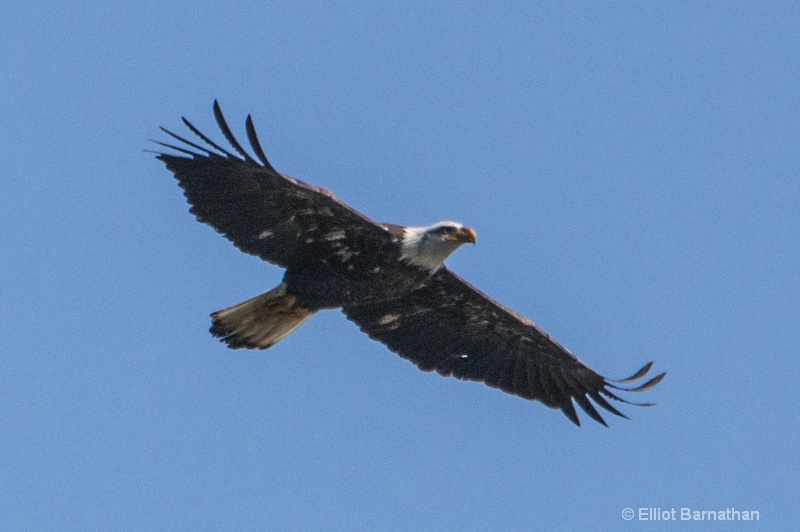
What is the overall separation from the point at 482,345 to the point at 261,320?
8.69 feet

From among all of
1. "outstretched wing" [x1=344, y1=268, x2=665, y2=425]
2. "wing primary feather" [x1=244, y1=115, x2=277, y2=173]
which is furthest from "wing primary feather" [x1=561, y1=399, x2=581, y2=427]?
"wing primary feather" [x1=244, y1=115, x2=277, y2=173]

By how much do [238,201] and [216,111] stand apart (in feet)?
4.83

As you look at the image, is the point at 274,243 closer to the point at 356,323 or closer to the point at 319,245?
the point at 319,245

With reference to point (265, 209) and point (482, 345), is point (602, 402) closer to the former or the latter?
point (482, 345)

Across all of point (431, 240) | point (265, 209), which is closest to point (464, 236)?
point (431, 240)

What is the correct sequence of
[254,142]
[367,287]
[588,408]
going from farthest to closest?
[588,408], [367,287], [254,142]

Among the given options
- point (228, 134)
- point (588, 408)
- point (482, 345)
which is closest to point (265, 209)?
point (228, 134)

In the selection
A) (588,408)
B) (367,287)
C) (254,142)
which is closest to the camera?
(254,142)

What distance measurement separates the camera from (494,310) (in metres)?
16.2

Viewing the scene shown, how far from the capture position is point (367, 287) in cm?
1502

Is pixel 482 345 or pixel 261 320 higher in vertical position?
pixel 482 345

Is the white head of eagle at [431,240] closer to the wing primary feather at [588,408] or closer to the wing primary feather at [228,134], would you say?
the wing primary feather at [228,134]

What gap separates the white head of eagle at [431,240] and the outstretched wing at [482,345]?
1.17 metres

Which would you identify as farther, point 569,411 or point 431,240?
point 569,411
